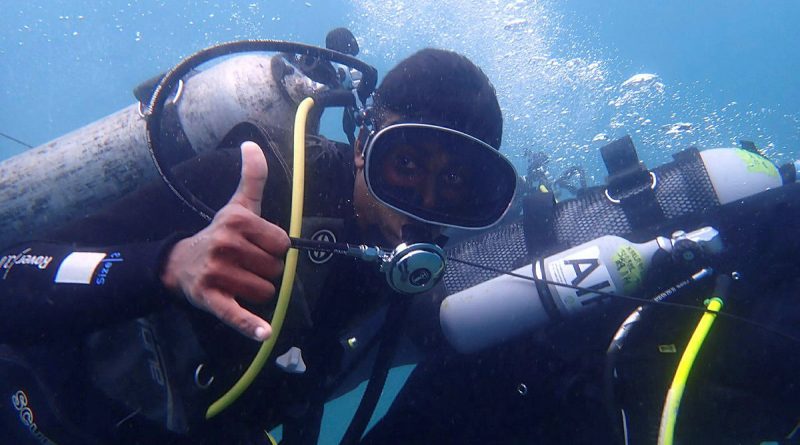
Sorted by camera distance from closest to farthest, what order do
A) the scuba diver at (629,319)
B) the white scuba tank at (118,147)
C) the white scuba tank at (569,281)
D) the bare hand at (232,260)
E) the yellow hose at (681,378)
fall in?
the bare hand at (232,260), the yellow hose at (681,378), the scuba diver at (629,319), the white scuba tank at (569,281), the white scuba tank at (118,147)

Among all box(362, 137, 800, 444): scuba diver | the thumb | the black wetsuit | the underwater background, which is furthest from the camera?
the underwater background

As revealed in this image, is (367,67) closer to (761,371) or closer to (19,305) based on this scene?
(19,305)

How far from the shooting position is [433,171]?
7.60ft

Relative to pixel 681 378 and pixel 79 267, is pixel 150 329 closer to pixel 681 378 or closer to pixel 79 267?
pixel 79 267

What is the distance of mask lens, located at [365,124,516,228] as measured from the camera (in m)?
2.22

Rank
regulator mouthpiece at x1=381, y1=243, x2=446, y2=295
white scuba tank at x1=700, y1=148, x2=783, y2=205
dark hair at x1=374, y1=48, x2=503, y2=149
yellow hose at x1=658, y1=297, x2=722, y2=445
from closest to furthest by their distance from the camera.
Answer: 1. regulator mouthpiece at x1=381, y1=243, x2=446, y2=295
2. yellow hose at x1=658, y1=297, x2=722, y2=445
3. dark hair at x1=374, y1=48, x2=503, y2=149
4. white scuba tank at x1=700, y1=148, x2=783, y2=205

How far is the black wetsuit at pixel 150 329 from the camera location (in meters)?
1.58

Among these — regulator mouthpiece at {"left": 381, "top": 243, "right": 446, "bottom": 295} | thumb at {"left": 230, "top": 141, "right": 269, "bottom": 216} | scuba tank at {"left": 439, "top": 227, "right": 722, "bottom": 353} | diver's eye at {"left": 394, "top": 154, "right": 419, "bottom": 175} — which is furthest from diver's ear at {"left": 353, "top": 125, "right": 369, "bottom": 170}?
scuba tank at {"left": 439, "top": 227, "right": 722, "bottom": 353}

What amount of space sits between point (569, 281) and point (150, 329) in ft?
7.44

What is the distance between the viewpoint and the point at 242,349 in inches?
79.7

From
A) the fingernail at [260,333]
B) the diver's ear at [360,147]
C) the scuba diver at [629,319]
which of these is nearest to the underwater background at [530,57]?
the scuba diver at [629,319]

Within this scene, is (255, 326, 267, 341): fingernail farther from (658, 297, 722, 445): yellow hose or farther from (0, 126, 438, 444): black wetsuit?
(658, 297, 722, 445): yellow hose

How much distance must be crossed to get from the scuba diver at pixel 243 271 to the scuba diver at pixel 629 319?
53cm

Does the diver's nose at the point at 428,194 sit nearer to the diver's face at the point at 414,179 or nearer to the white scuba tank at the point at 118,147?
the diver's face at the point at 414,179
